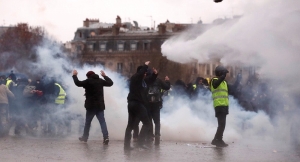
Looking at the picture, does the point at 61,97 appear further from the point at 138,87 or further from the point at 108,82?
the point at 138,87

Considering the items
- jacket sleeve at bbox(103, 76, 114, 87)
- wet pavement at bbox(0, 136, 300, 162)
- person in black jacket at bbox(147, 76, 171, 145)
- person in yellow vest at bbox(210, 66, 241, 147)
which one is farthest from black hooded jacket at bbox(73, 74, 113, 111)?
person in yellow vest at bbox(210, 66, 241, 147)

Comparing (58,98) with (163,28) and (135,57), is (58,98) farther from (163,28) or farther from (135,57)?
(135,57)

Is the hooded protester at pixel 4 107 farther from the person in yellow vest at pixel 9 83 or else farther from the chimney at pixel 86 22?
the chimney at pixel 86 22

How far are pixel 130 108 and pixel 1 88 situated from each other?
606cm

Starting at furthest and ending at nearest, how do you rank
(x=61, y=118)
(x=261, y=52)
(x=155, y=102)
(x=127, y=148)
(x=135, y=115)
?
(x=61, y=118)
(x=261, y=52)
(x=155, y=102)
(x=135, y=115)
(x=127, y=148)

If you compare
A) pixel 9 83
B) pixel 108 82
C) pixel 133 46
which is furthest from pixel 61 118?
pixel 133 46

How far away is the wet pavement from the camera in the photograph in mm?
17109

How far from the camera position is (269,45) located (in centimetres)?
2303

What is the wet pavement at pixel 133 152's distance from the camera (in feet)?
56.1

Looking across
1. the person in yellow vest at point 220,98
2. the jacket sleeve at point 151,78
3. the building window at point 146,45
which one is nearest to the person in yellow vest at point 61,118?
the jacket sleeve at point 151,78

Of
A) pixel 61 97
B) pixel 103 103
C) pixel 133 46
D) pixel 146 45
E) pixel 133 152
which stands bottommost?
pixel 133 152

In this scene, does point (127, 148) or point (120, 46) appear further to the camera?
point (120, 46)

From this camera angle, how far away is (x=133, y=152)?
18391 mm

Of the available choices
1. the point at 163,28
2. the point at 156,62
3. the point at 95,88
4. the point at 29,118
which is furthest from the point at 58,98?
the point at 163,28
